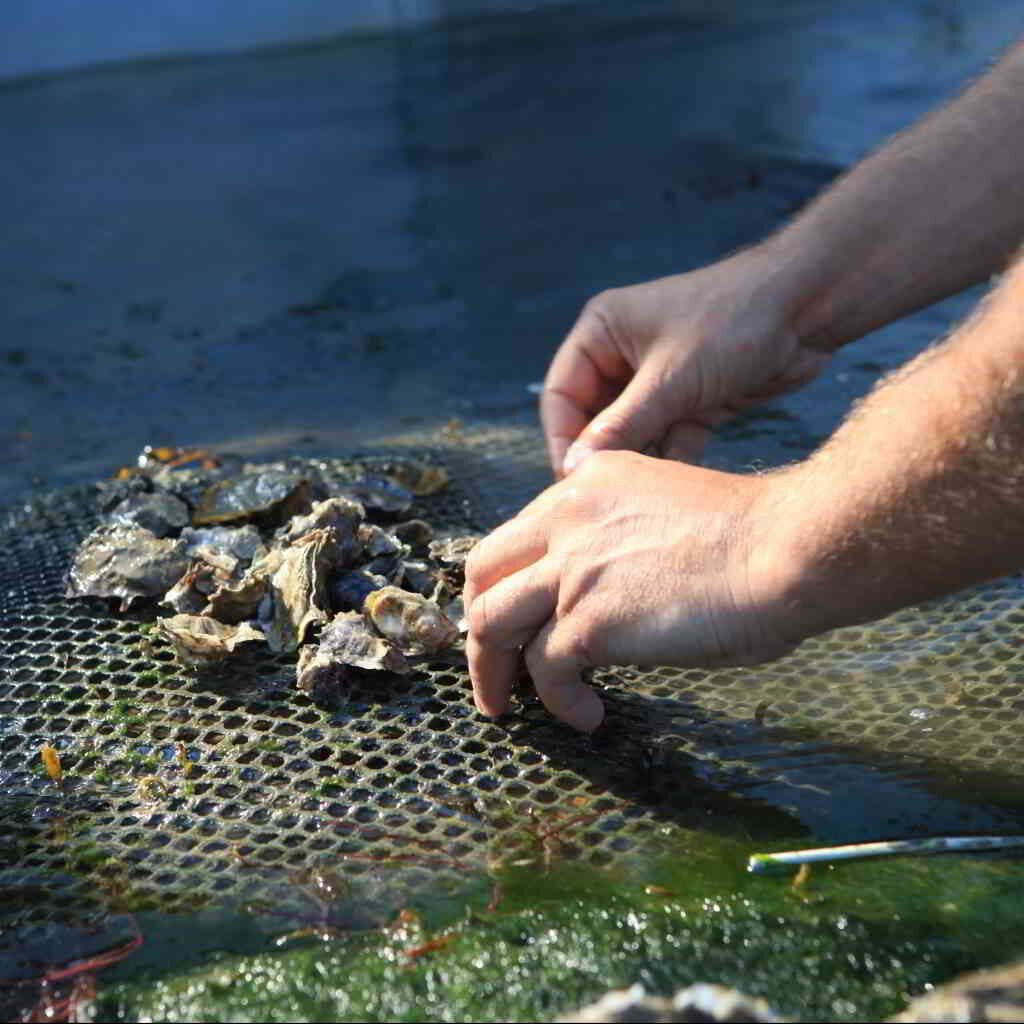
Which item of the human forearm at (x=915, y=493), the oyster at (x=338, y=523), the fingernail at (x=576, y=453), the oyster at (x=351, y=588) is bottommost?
the oyster at (x=351, y=588)

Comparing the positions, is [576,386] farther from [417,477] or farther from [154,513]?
[154,513]

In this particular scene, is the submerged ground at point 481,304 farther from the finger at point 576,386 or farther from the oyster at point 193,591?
the finger at point 576,386

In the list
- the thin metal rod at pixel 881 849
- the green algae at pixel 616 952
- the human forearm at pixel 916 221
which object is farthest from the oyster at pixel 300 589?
the human forearm at pixel 916 221

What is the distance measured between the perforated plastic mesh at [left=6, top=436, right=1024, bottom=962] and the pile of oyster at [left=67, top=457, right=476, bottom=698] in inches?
2.8

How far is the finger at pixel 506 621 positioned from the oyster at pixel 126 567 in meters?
0.90

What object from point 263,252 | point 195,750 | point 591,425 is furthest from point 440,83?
point 195,750

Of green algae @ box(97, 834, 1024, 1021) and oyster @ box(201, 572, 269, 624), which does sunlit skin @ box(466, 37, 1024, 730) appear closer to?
green algae @ box(97, 834, 1024, 1021)

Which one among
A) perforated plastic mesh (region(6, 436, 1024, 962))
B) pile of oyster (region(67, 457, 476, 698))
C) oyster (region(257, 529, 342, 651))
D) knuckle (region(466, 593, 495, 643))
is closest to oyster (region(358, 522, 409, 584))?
pile of oyster (region(67, 457, 476, 698))

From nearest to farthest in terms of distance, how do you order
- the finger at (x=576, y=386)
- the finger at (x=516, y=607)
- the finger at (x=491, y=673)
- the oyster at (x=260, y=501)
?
1. the finger at (x=516, y=607)
2. the finger at (x=491, y=673)
3. the finger at (x=576, y=386)
4. the oyster at (x=260, y=501)

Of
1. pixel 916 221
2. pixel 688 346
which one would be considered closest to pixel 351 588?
pixel 688 346

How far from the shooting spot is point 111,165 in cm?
652

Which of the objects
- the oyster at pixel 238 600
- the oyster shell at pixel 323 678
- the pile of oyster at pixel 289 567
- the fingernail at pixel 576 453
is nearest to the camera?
Result: the oyster shell at pixel 323 678

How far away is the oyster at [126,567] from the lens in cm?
283

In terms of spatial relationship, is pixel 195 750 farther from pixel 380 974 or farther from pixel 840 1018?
pixel 840 1018
